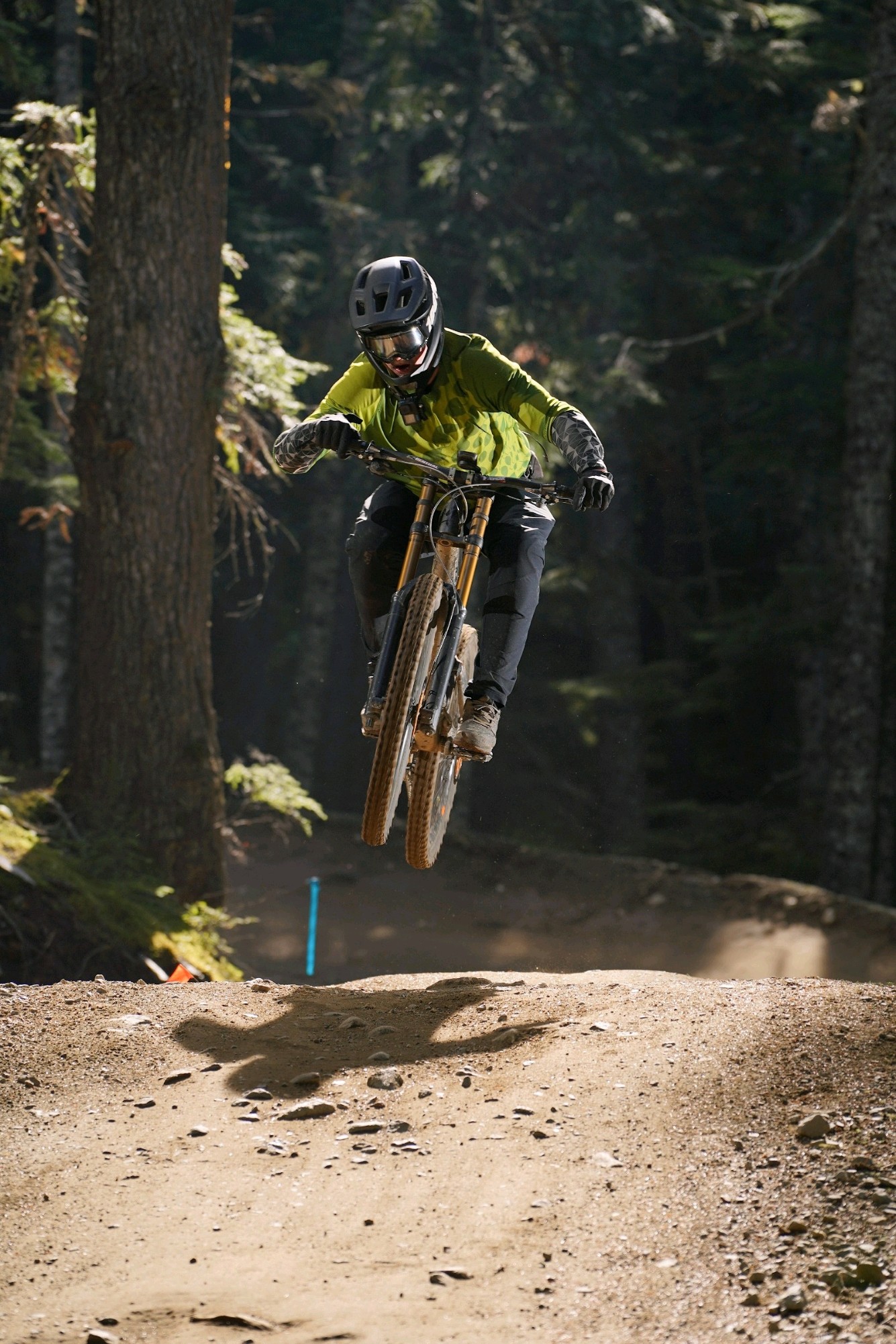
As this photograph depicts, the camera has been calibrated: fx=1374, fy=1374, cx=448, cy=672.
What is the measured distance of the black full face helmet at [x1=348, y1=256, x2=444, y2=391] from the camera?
605 cm

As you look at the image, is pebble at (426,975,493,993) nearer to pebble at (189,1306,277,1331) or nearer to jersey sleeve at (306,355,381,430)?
jersey sleeve at (306,355,381,430)

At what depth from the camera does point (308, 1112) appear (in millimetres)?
4871

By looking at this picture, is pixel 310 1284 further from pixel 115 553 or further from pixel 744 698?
pixel 744 698

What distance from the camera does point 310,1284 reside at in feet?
12.3

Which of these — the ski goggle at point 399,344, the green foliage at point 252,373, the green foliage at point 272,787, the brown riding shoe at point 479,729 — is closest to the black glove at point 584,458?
the ski goggle at point 399,344

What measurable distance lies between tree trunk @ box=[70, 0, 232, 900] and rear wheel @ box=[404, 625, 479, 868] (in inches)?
148

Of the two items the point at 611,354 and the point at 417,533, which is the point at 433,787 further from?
the point at 611,354

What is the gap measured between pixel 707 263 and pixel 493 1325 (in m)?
16.3

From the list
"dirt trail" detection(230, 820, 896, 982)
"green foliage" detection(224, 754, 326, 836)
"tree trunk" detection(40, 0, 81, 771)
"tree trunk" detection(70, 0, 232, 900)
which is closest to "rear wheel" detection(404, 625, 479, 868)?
"tree trunk" detection(70, 0, 232, 900)

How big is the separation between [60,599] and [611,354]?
29.5 ft

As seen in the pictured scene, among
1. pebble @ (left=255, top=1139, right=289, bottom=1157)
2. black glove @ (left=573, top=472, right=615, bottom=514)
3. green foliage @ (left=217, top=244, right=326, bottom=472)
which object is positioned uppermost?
green foliage @ (left=217, top=244, right=326, bottom=472)

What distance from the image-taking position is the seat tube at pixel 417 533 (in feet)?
21.1

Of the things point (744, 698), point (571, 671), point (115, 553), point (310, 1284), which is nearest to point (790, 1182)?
point (310, 1284)

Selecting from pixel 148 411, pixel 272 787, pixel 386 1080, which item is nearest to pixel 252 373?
pixel 148 411
